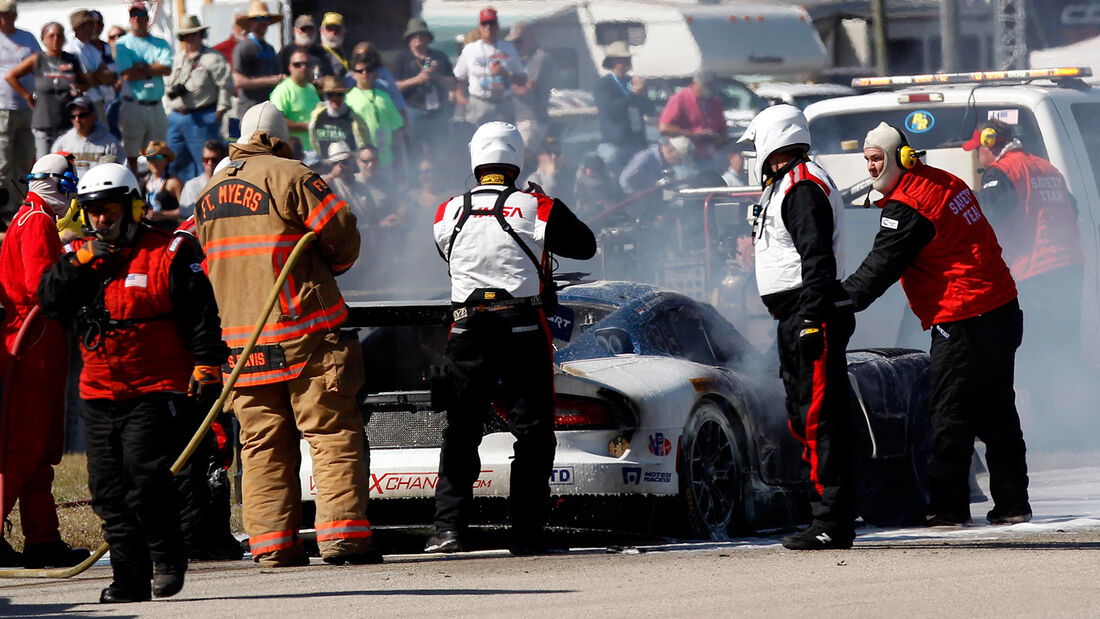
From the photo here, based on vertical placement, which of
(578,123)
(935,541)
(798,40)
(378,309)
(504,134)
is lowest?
(935,541)

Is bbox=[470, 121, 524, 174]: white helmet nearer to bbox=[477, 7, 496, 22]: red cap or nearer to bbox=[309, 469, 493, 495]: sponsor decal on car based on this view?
bbox=[309, 469, 493, 495]: sponsor decal on car

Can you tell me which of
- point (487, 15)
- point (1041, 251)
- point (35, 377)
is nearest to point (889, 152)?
point (1041, 251)

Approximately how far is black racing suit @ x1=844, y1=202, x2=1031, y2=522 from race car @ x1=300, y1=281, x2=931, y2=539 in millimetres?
407

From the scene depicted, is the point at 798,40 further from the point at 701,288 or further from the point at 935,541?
the point at 935,541

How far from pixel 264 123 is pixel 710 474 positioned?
2614mm

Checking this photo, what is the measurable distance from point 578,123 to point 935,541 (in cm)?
995

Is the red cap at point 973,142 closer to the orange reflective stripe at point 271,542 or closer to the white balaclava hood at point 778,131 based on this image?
the white balaclava hood at point 778,131

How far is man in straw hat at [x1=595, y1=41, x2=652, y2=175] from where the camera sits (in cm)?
1722

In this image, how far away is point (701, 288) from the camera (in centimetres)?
1302

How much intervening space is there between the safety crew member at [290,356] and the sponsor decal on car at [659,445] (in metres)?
1.29

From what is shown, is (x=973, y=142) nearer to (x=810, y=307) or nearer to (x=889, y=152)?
(x=889, y=152)

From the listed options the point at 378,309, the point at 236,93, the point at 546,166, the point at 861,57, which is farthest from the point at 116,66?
the point at 861,57

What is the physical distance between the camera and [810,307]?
7.91m

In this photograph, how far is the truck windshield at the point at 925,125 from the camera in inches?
504
